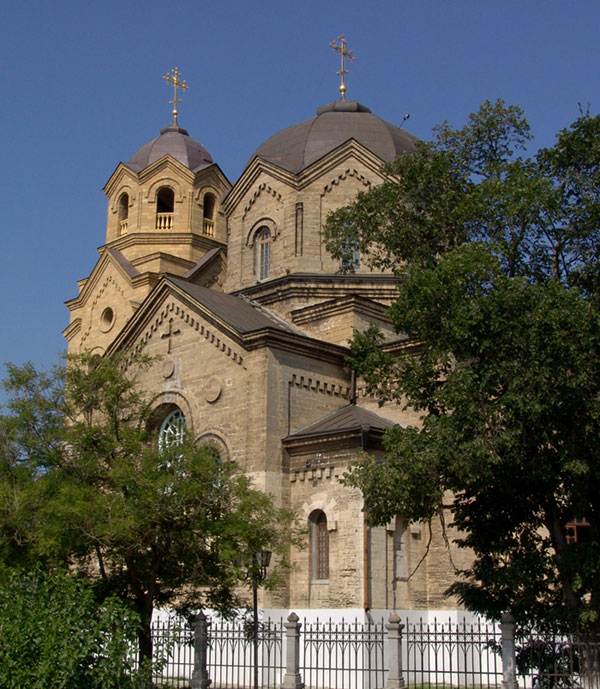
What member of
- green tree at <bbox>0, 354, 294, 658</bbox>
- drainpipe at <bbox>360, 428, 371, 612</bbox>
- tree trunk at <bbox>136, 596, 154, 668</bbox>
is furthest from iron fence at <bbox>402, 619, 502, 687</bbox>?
tree trunk at <bbox>136, 596, 154, 668</bbox>

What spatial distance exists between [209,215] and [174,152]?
10.0ft

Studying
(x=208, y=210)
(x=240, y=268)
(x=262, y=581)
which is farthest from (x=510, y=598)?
(x=208, y=210)

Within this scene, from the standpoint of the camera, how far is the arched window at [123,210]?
117ft

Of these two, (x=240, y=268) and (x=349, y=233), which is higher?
(x=240, y=268)

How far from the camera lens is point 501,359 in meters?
13.9

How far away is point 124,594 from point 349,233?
8030 millimetres

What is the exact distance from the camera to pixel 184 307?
77.0ft

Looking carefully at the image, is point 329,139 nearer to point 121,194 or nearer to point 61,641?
point 121,194

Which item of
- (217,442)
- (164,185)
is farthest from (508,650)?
(164,185)

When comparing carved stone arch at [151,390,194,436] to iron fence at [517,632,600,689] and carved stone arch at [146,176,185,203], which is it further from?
carved stone arch at [146,176,185,203]

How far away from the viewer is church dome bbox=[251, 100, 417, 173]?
27.8m

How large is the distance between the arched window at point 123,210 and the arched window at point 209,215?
316 centimetres

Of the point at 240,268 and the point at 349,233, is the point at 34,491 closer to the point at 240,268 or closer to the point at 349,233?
the point at 349,233

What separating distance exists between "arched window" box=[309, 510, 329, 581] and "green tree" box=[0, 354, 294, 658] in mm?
2279
